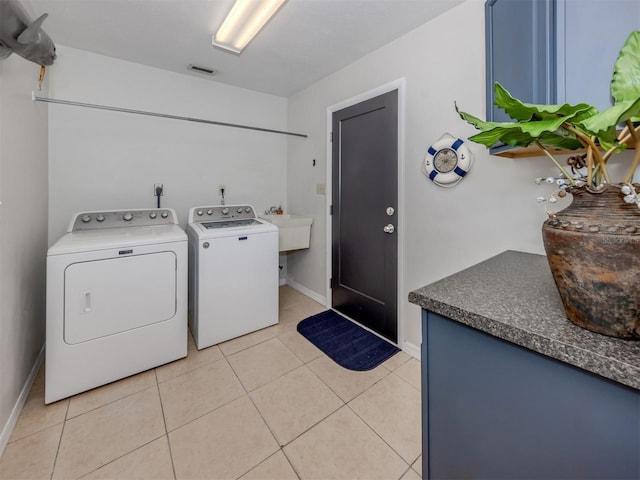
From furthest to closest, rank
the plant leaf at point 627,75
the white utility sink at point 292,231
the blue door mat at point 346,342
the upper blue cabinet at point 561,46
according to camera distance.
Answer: the white utility sink at point 292,231 → the blue door mat at point 346,342 → the upper blue cabinet at point 561,46 → the plant leaf at point 627,75

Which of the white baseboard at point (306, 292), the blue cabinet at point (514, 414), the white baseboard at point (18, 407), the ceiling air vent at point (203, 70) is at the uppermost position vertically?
the ceiling air vent at point (203, 70)

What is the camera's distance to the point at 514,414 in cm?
71

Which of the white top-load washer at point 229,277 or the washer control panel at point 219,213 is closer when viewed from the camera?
the white top-load washer at point 229,277

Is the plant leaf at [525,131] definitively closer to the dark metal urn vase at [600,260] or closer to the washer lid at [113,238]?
the dark metal urn vase at [600,260]

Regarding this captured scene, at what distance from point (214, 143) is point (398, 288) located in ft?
8.08

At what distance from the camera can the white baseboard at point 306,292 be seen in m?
3.11

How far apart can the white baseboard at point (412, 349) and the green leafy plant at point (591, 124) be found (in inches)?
69.4

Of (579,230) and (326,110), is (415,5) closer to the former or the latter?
(326,110)

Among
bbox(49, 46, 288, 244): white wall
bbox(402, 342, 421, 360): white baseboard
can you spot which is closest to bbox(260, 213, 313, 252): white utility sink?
bbox(49, 46, 288, 244): white wall

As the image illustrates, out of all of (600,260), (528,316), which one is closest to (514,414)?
(528,316)

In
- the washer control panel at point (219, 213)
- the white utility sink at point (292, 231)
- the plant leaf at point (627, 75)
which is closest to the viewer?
the plant leaf at point (627, 75)

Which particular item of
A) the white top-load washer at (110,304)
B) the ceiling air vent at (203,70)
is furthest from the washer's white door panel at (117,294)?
the ceiling air vent at (203,70)

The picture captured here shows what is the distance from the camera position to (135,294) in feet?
6.04

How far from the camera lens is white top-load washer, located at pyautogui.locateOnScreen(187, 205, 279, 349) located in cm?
218
